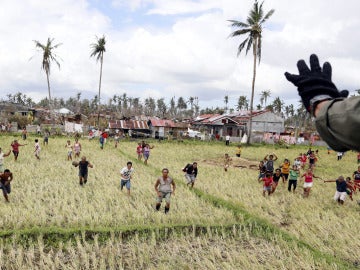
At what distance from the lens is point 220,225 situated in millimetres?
9266

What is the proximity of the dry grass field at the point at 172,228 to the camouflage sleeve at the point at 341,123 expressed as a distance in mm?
5848

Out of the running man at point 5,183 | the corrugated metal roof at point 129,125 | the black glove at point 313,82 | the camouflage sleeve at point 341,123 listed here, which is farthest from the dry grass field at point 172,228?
the corrugated metal roof at point 129,125

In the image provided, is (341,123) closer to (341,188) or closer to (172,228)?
(172,228)

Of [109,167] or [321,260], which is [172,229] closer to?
[321,260]

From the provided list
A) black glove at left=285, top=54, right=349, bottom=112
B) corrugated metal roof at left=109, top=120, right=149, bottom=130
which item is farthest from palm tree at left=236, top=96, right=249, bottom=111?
black glove at left=285, top=54, right=349, bottom=112

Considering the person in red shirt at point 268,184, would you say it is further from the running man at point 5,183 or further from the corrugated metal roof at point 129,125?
the corrugated metal roof at point 129,125

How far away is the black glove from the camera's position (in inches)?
66.1

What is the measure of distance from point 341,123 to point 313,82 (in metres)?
0.42

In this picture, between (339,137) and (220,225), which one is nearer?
(339,137)

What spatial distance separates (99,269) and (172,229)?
2566 mm

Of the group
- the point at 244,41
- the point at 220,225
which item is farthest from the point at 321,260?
the point at 244,41

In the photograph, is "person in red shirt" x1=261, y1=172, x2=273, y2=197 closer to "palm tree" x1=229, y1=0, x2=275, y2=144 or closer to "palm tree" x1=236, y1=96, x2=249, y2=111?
"palm tree" x1=229, y1=0, x2=275, y2=144

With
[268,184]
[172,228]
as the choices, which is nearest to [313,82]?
[172,228]

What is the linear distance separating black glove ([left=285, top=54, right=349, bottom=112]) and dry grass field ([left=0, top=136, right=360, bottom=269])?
5711 mm
